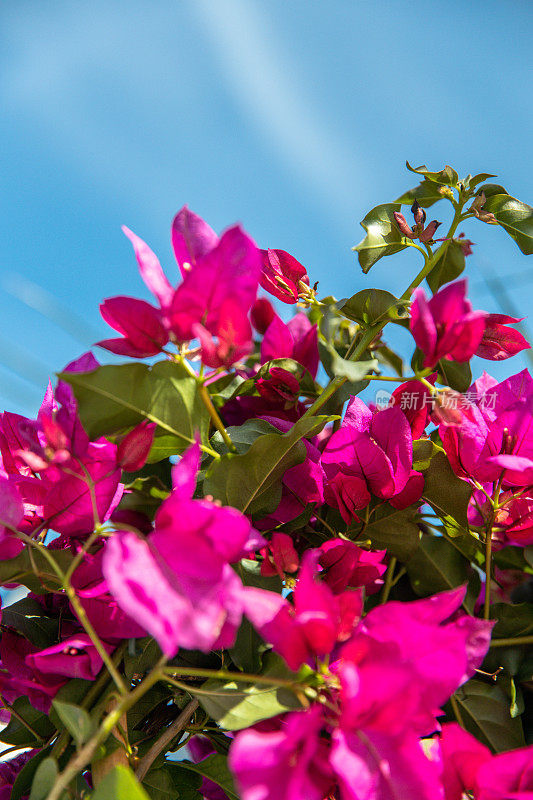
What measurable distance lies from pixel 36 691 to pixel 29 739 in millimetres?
59

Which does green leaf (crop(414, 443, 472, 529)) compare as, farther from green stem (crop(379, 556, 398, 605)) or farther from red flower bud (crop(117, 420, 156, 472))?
red flower bud (crop(117, 420, 156, 472))

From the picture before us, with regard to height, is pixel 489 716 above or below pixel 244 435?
below

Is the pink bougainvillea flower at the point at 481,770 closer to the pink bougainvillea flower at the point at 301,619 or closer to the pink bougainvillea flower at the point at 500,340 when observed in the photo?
the pink bougainvillea flower at the point at 301,619

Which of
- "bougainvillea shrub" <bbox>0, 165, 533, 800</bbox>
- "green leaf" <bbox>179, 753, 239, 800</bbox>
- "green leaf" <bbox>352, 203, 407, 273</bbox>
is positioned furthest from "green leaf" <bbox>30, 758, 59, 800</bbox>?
"green leaf" <bbox>352, 203, 407, 273</bbox>

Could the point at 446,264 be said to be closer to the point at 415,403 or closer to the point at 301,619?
the point at 415,403

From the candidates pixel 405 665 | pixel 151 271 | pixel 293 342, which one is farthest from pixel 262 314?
pixel 405 665

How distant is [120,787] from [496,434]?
0.24m

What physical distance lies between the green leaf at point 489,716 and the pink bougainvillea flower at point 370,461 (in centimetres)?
10

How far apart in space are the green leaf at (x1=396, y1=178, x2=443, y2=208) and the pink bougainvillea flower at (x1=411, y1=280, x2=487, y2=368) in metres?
0.18

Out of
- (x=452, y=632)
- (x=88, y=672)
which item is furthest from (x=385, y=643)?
(x=88, y=672)

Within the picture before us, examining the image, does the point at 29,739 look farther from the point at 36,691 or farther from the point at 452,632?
the point at 452,632

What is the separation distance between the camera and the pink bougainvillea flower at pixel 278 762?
0.63 feet

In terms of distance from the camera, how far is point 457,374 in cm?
39

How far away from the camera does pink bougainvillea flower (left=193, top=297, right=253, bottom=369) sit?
0.85 ft
